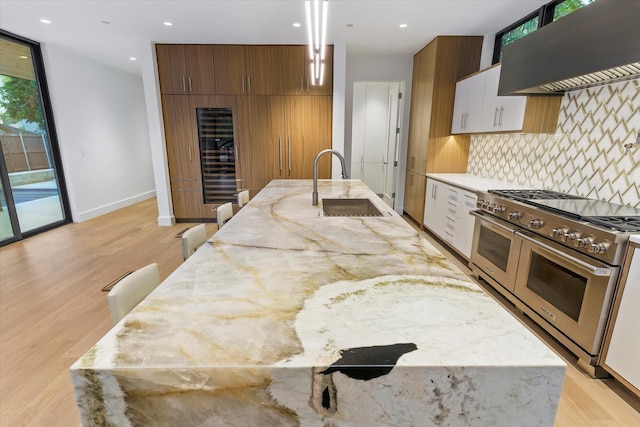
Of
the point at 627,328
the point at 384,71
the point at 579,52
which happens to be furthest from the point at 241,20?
the point at 627,328

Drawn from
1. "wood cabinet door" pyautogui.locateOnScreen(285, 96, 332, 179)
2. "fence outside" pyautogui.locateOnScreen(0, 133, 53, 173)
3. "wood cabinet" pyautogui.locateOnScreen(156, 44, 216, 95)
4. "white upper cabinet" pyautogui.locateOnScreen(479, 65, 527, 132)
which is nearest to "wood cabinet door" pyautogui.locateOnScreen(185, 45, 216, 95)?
"wood cabinet" pyautogui.locateOnScreen(156, 44, 216, 95)

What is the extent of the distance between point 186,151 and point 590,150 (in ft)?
16.0

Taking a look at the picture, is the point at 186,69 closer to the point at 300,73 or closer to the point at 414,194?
the point at 300,73

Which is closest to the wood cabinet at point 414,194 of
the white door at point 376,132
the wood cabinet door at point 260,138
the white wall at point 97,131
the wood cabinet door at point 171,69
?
the white door at point 376,132

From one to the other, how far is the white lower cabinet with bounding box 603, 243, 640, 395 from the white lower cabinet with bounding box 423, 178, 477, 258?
5.24ft

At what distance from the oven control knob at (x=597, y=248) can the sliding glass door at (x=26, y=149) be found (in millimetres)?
6009

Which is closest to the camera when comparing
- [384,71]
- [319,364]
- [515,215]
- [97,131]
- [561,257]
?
[319,364]

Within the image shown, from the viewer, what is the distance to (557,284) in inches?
80.7

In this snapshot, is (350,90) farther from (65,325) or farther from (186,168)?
(65,325)

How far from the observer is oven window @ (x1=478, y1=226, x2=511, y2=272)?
8.42 feet

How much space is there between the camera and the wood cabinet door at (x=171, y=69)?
4512 millimetres

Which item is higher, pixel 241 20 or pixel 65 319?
pixel 241 20

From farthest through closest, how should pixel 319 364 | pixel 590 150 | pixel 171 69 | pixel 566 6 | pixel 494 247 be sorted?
pixel 171 69
pixel 566 6
pixel 494 247
pixel 590 150
pixel 319 364

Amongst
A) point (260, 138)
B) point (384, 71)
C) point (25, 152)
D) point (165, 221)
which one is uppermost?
point (384, 71)
